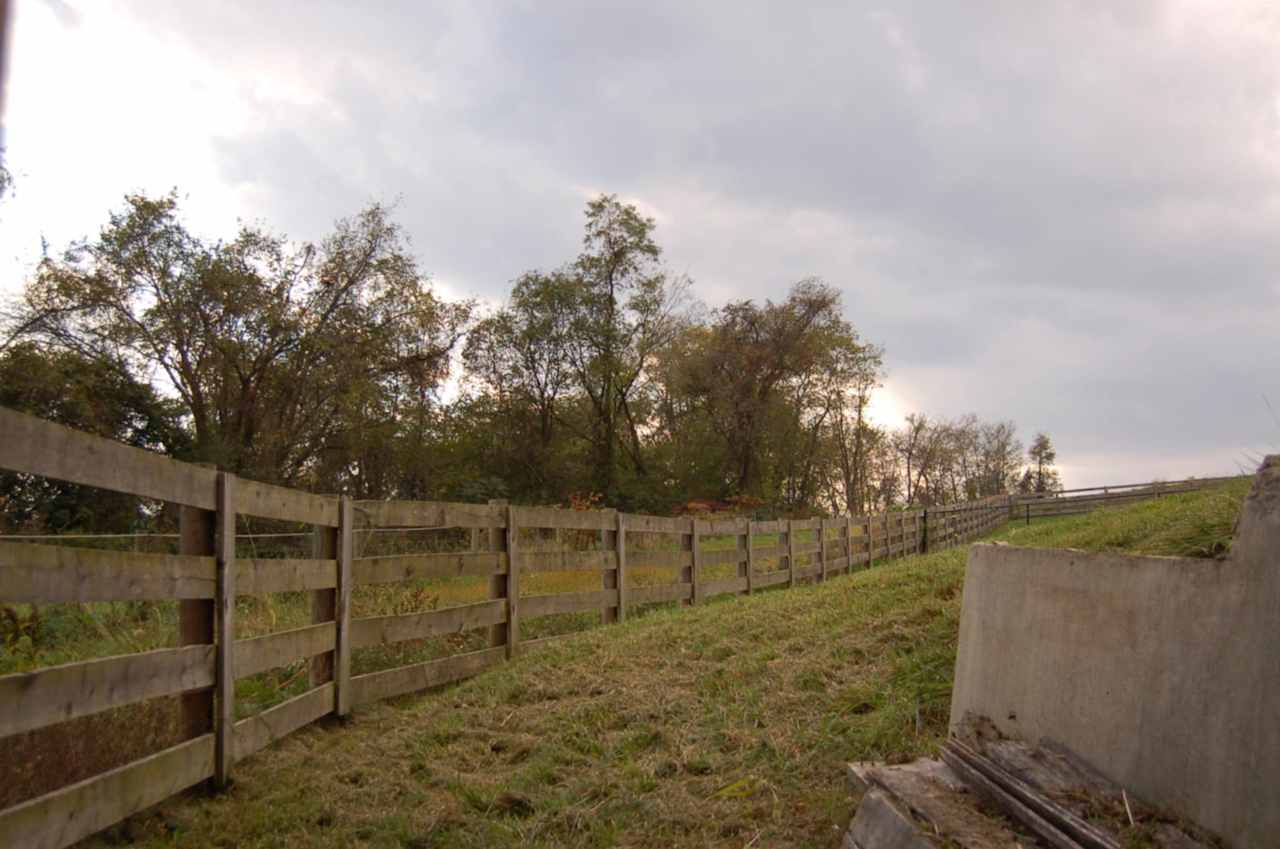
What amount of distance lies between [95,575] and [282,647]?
5.42ft

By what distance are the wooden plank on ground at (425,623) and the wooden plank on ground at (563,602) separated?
464 millimetres

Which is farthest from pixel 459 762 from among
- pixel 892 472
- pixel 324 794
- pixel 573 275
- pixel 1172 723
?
pixel 892 472

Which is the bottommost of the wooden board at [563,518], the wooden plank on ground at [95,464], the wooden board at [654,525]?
the wooden board at [654,525]

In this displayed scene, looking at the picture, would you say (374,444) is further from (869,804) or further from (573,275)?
(869,804)

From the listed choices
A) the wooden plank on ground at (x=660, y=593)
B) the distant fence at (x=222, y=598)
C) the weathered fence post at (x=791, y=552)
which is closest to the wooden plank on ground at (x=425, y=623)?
the distant fence at (x=222, y=598)

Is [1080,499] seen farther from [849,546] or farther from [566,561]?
[566,561]

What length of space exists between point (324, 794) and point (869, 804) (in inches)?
97.1

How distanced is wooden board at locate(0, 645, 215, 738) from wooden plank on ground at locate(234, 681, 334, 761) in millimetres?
477

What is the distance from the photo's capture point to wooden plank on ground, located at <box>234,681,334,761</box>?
452 cm

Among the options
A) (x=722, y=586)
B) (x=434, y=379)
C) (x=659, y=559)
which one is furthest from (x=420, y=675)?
(x=434, y=379)

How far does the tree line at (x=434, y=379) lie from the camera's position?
23312 millimetres

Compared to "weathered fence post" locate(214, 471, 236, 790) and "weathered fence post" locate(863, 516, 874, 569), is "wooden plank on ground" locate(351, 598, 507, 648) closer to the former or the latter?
"weathered fence post" locate(214, 471, 236, 790)

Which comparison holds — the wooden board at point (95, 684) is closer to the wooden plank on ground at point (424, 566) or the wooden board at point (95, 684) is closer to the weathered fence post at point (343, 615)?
the weathered fence post at point (343, 615)

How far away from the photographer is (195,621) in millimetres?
4184
